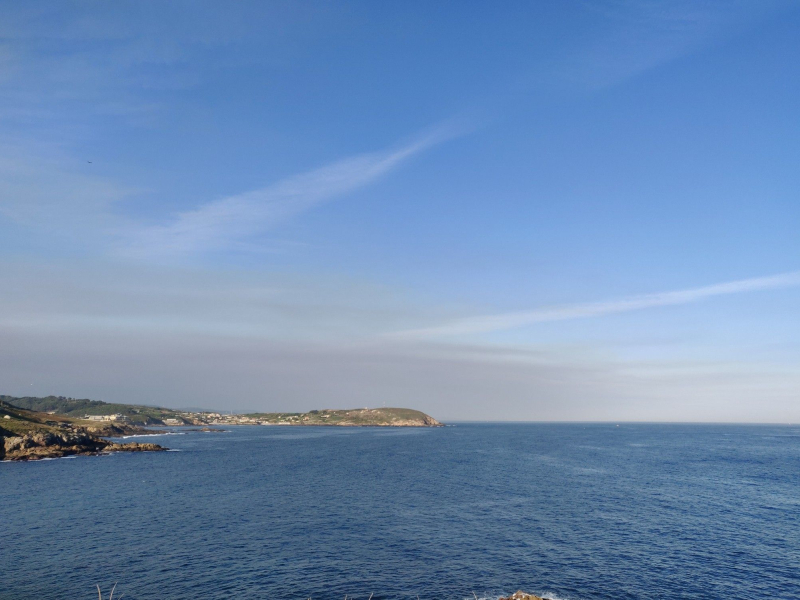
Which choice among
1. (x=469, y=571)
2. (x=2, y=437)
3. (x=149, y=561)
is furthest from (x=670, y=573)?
(x=2, y=437)

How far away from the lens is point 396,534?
8188cm

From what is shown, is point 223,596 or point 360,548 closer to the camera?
point 223,596

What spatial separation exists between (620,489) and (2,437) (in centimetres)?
22837

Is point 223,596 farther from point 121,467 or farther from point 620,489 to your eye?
point 121,467

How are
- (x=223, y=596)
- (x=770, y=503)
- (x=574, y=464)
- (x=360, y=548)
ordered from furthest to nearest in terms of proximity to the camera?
(x=574, y=464) → (x=770, y=503) → (x=360, y=548) → (x=223, y=596)

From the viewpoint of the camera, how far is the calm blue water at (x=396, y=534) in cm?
6103

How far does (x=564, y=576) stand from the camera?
209ft

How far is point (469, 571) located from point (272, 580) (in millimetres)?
26745

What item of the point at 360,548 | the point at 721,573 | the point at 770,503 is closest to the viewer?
the point at 721,573

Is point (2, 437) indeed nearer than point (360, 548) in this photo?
No

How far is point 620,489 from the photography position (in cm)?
12425

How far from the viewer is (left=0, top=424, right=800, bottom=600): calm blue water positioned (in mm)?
61031

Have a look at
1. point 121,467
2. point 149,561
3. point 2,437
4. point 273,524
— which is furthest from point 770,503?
point 2,437

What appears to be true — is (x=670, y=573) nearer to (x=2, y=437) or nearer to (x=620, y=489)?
(x=620, y=489)
